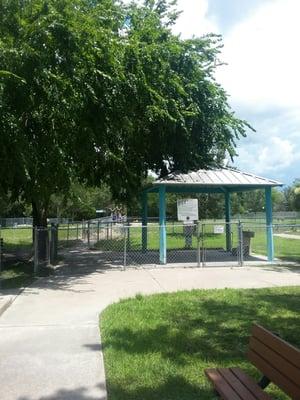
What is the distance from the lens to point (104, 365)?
611 centimetres

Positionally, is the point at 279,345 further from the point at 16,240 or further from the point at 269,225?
the point at 16,240

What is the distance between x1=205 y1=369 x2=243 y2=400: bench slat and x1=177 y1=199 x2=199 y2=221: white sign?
1311 cm

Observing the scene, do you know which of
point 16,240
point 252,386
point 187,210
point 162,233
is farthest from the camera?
point 16,240

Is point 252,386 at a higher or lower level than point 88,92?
lower

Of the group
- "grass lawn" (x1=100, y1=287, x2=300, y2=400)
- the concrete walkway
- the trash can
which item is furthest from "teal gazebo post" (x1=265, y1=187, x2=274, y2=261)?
"grass lawn" (x1=100, y1=287, x2=300, y2=400)

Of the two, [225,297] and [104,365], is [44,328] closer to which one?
[104,365]

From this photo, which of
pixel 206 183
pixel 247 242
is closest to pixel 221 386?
pixel 206 183

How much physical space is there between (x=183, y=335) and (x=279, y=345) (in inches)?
135

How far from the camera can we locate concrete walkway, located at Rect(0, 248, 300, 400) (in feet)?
18.1

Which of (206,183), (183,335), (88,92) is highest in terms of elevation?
(88,92)

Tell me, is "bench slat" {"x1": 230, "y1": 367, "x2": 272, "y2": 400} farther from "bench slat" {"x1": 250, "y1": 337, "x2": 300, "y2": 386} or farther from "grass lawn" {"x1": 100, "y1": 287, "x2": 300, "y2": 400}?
"grass lawn" {"x1": 100, "y1": 287, "x2": 300, "y2": 400}

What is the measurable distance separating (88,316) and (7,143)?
5.60 m

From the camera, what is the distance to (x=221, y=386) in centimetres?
452

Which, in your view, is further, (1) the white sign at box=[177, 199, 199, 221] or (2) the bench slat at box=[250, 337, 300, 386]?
(1) the white sign at box=[177, 199, 199, 221]
